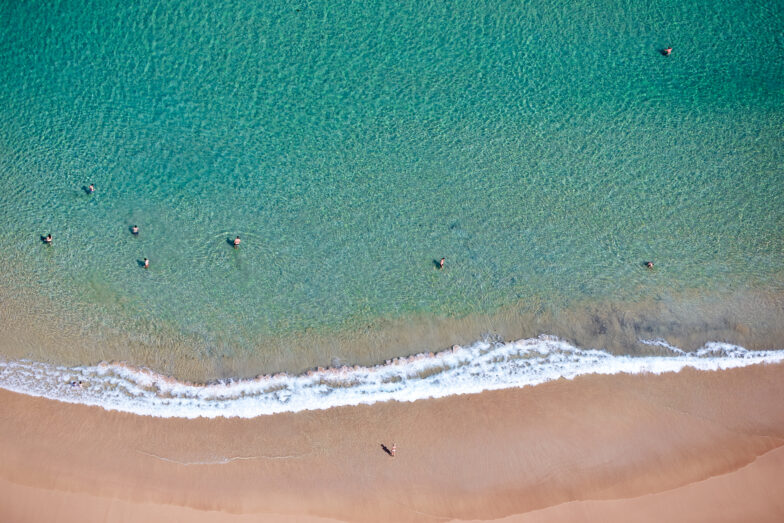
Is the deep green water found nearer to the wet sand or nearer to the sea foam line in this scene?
the sea foam line

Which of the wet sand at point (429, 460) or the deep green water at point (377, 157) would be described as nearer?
the wet sand at point (429, 460)

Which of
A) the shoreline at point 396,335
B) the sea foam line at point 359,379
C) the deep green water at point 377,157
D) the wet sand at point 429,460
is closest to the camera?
the wet sand at point 429,460

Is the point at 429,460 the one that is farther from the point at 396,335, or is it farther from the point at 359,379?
the point at 396,335

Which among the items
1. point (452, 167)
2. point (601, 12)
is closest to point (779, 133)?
point (601, 12)

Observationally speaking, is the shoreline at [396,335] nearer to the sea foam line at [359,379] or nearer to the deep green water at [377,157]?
the sea foam line at [359,379]

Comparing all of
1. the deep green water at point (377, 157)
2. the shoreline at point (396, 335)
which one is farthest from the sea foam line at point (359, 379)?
the deep green water at point (377, 157)

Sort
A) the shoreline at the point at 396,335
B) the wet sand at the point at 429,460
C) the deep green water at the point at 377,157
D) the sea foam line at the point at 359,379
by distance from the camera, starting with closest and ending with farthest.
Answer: the wet sand at the point at 429,460 < the sea foam line at the point at 359,379 < the shoreline at the point at 396,335 < the deep green water at the point at 377,157

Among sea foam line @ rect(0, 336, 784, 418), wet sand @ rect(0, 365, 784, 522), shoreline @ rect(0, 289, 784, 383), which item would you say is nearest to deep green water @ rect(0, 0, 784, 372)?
shoreline @ rect(0, 289, 784, 383)

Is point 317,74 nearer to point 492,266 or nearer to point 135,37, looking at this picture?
A: point 135,37
